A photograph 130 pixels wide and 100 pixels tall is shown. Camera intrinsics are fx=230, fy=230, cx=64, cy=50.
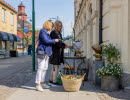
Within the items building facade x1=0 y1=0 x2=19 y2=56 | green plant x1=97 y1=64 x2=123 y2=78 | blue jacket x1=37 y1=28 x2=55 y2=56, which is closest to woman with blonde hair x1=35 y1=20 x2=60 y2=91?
blue jacket x1=37 y1=28 x2=55 y2=56

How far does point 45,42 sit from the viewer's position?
642 centimetres

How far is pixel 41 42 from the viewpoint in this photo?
21.5 ft

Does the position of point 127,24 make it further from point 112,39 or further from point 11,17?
point 11,17

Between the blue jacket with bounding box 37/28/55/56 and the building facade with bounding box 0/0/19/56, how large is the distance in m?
21.1

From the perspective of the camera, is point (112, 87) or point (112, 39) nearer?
point (112, 87)

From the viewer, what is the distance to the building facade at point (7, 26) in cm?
2907

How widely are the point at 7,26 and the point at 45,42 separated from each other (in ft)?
88.0

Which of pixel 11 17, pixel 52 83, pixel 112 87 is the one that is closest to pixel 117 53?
pixel 112 87

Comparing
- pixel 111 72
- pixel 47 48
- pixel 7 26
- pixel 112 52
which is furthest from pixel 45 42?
pixel 7 26

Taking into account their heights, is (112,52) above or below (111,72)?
above

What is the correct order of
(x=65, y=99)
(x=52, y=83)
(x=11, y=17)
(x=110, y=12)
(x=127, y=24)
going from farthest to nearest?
(x=11, y=17) < (x=52, y=83) < (x=110, y=12) < (x=127, y=24) < (x=65, y=99)

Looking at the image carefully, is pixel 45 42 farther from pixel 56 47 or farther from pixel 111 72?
pixel 111 72

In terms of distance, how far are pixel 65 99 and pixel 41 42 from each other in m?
1.91

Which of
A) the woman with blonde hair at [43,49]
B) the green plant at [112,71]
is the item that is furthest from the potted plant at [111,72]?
the woman with blonde hair at [43,49]
